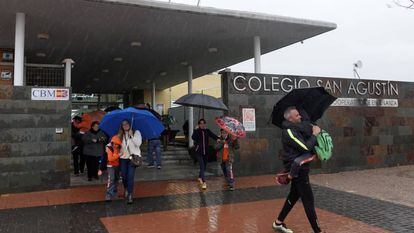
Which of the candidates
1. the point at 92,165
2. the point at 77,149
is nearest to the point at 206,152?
the point at 92,165

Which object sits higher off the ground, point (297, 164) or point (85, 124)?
point (85, 124)

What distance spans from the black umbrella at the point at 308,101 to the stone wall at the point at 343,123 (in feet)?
16.5

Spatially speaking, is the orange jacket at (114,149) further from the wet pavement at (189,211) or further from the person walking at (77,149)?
the person walking at (77,149)

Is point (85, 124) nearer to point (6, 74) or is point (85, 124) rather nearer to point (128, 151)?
point (128, 151)

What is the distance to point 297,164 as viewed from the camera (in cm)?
534

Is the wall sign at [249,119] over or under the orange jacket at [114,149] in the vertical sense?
over

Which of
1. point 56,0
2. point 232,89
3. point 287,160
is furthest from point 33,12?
point 287,160

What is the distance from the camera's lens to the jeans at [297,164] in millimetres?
5348

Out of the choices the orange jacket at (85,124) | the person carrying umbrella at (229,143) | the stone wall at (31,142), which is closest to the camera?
the stone wall at (31,142)

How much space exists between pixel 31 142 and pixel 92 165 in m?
1.75

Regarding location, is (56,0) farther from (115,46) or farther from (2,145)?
(115,46)

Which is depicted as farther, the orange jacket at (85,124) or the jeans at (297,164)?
the orange jacket at (85,124)

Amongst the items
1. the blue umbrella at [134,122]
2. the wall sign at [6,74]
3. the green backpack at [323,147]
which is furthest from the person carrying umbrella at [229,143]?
the wall sign at [6,74]

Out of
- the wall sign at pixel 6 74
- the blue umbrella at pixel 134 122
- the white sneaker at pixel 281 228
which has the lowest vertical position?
the white sneaker at pixel 281 228
